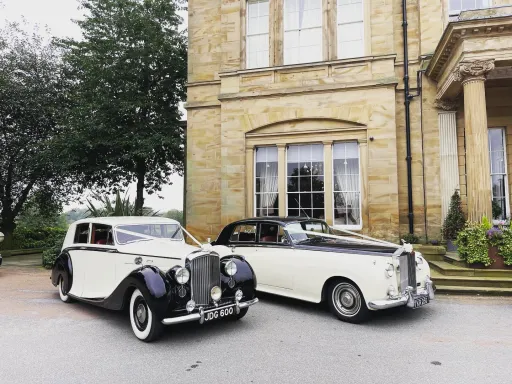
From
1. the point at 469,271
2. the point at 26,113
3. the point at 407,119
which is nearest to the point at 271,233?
the point at 469,271

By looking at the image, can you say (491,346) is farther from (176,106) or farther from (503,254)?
(176,106)

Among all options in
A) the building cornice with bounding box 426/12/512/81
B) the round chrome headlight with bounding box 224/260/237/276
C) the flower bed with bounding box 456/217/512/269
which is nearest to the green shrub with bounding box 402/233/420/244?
the flower bed with bounding box 456/217/512/269

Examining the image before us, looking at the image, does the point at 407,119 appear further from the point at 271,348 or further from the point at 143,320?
the point at 143,320

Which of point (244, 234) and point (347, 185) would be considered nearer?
point (244, 234)

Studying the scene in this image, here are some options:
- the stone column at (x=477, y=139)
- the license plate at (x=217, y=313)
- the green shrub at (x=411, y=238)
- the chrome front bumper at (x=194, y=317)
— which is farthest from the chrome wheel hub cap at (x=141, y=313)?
the green shrub at (x=411, y=238)

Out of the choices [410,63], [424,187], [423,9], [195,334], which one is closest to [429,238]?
[424,187]

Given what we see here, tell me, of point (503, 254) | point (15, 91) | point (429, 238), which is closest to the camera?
point (503, 254)

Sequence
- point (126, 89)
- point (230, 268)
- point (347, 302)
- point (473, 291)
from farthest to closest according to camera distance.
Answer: point (126, 89), point (473, 291), point (347, 302), point (230, 268)

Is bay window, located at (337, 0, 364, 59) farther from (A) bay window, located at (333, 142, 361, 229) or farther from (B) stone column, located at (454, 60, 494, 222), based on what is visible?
(B) stone column, located at (454, 60, 494, 222)

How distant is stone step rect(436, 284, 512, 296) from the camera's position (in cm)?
665

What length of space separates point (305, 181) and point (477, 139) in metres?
4.56

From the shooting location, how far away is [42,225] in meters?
20.8

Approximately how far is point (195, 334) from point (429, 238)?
777 cm

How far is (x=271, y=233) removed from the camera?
663cm
